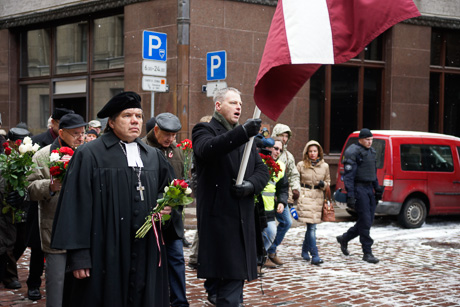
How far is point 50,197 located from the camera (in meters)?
5.71

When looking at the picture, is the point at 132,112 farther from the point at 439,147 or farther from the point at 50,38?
the point at 50,38

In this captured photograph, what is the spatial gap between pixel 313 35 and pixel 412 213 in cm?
936

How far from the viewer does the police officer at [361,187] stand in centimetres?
965

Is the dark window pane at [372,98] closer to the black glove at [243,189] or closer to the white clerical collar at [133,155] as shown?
the black glove at [243,189]

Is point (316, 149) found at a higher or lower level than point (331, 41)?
lower

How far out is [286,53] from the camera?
4.91m

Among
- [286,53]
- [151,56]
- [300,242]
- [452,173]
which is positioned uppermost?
[151,56]

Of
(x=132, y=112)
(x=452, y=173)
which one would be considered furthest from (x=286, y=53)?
(x=452, y=173)

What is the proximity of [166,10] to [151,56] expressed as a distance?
358 centimetres

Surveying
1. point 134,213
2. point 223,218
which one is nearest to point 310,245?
point 223,218

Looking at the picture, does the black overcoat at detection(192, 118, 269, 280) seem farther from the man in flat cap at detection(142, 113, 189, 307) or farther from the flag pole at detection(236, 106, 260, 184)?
the man in flat cap at detection(142, 113, 189, 307)

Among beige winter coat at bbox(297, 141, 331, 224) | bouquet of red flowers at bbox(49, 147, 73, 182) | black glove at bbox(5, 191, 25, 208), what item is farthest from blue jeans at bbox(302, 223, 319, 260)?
bouquet of red flowers at bbox(49, 147, 73, 182)

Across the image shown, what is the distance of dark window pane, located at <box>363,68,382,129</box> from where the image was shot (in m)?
18.1

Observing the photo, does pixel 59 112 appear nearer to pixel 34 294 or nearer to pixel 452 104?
pixel 34 294
